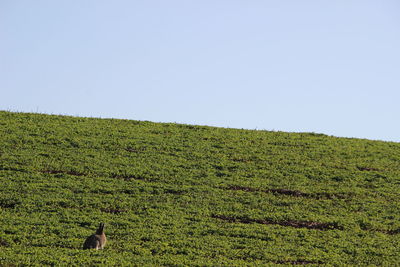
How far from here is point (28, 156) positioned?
3456 centimetres

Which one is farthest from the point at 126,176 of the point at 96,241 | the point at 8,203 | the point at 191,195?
the point at 96,241

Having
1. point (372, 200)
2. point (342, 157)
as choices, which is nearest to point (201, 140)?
point (342, 157)

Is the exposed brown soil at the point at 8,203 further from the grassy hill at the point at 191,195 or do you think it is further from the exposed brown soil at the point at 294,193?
the exposed brown soil at the point at 294,193

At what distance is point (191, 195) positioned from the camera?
98.7ft

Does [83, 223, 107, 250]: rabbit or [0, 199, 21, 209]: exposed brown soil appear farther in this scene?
[0, 199, 21, 209]: exposed brown soil

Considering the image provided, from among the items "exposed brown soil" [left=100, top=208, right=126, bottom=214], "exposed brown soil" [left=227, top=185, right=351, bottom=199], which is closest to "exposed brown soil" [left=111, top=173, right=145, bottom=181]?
"exposed brown soil" [left=100, top=208, right=126, bottom=214]

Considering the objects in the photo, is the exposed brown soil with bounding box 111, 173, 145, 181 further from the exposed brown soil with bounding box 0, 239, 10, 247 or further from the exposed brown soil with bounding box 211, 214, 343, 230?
the exposed brown soil with bounding box 0, 239, 10, 247

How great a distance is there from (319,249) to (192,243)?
563 cm

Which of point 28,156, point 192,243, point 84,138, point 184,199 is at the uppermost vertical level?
point 84,138

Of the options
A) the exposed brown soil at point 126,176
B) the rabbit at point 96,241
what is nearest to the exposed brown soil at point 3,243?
the rabbit at point 96,241

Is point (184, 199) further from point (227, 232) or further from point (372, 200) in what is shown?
point (372, 200)

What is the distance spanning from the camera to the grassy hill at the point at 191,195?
72.6 feet

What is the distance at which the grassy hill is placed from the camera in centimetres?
2212

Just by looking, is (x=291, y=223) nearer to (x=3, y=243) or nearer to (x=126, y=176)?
(x=126, y=176)
